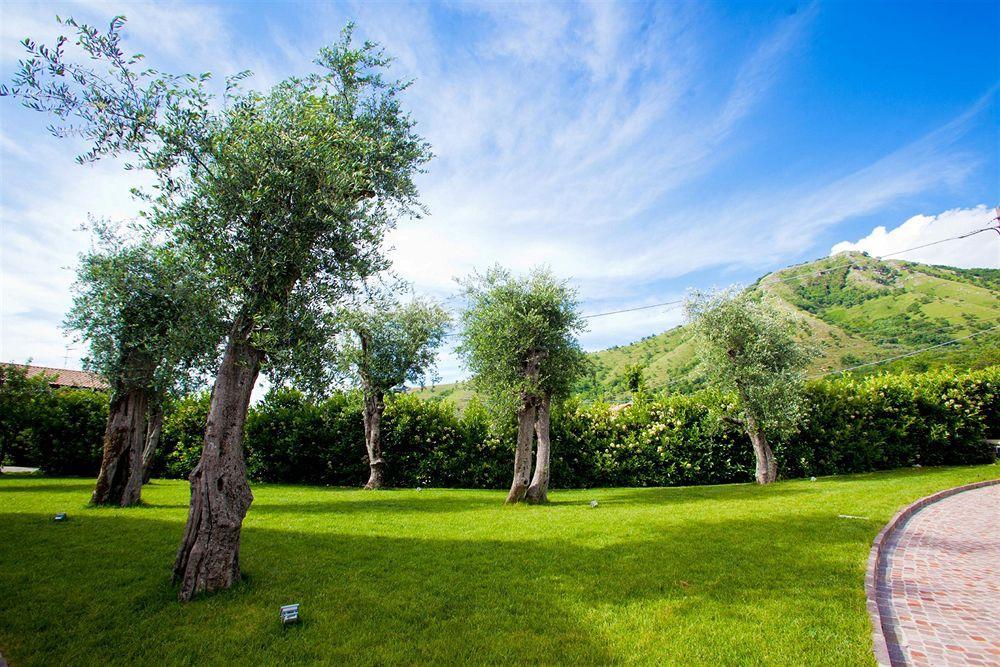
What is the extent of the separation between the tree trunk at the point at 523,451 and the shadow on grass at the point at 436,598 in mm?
5663

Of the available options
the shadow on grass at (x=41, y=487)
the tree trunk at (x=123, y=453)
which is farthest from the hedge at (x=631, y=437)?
the tree trunk at (x=123, y=453)

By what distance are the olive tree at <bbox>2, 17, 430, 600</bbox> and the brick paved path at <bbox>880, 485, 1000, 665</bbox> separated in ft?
26.7

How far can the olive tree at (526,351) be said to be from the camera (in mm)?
14625

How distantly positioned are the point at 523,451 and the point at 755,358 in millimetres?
10772

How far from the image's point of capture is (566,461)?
19.8m

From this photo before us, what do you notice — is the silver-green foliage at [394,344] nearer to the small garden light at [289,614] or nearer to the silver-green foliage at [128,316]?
the silver-green foliage at [128,316]

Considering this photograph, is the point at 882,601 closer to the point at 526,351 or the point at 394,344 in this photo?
Answer: the point at 526,351

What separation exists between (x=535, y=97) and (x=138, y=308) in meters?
12.5

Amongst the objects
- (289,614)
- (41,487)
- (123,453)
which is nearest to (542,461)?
(289,614)

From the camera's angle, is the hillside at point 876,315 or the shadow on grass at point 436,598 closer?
the shadow on grass at point 436,598

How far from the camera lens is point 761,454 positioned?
719 inches

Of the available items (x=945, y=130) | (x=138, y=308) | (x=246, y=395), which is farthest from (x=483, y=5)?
(x=945, y=130)

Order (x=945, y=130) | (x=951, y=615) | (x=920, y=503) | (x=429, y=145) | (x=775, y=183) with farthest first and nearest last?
(x=775, y=183), (x=945, y=130), (x=920, y=503), (x=429, y=145), (x=951, y=615)

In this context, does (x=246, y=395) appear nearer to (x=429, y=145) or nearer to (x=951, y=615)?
(x=429, y=145)
